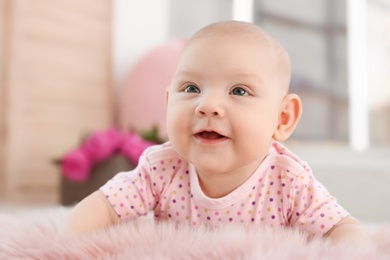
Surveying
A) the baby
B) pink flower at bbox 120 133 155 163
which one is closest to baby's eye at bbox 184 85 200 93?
the baby

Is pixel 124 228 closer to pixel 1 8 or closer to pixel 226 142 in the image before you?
pixel 226 142

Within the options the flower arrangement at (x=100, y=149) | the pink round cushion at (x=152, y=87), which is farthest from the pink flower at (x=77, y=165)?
the pink round cushion at (x=152, y=87)

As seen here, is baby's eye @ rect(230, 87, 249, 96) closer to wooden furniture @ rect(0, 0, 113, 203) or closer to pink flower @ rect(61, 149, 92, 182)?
pink flower @ rect(61, 149, 92, 182)

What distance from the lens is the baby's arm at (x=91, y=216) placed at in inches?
32.5

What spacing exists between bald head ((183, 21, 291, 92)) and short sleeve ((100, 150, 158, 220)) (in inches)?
8.6

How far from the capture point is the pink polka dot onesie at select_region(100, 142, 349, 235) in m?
0.84

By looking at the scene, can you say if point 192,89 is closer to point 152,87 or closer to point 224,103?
point 224,103

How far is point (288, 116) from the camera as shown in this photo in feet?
2.87

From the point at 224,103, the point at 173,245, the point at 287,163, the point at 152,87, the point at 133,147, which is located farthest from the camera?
the point at 152,87

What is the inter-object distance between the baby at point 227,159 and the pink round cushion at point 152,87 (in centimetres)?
158

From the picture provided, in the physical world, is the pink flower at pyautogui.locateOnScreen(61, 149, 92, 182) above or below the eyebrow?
below

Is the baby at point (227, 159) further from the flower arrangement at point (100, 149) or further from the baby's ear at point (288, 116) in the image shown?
the flower arrangement at point (100, 149)

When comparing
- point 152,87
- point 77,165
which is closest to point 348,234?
point 77,165

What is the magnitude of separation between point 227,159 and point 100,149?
1.31 meters
